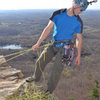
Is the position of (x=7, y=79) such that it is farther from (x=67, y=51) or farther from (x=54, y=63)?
(x=67, y=51)

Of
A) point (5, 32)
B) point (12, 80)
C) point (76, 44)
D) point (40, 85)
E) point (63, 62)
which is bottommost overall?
point (5, 32)

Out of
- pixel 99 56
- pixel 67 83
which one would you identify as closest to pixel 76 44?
pixel 67 83

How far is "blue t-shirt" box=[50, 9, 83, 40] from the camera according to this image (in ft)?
18.7

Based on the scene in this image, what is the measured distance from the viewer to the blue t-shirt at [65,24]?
5.71 metres

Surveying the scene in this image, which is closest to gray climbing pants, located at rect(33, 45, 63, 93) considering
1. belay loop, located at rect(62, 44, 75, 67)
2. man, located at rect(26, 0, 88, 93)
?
man, located at rect(26, 0, 88, 93)

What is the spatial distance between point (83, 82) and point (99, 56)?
118 feet

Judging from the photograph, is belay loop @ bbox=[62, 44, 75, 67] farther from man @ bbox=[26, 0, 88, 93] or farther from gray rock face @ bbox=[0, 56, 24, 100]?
gray rock face @ bbox=[0, 56, 24, 100]

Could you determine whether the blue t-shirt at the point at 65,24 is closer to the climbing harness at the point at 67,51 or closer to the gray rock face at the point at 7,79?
the climbing harness at the point at 67,51

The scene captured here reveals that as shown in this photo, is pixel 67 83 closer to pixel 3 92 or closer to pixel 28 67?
pixel 28 67

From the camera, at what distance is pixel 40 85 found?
6.49 metres

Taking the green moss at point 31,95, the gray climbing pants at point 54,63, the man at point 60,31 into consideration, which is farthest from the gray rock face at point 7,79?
the man at point 60,31

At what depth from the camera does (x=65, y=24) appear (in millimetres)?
5805

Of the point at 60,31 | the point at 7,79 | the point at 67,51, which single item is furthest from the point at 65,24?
the point at 7,79

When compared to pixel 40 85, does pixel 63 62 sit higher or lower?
higher
